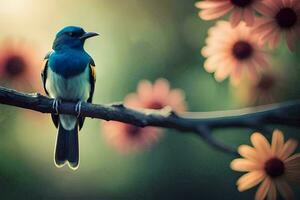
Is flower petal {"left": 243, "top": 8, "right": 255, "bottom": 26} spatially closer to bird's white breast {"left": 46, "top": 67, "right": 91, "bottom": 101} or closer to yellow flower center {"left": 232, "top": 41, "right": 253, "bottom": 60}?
yellow flower center {"left": 232, "top": 41, "right": 253, "bottom": 60}

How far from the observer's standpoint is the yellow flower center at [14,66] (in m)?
1.06

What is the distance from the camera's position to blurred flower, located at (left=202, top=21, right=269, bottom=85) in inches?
41.3

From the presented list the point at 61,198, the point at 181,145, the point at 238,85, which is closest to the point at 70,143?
the point at 61,198

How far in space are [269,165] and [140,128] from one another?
0.27 meters

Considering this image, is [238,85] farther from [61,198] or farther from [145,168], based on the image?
[61,198]

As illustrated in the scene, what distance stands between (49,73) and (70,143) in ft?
0.50

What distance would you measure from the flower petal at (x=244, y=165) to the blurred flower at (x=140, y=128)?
0.16 meters

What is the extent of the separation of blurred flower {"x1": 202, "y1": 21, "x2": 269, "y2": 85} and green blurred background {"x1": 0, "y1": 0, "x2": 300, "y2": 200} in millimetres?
39

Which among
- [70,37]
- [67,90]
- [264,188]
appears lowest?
[264,188]

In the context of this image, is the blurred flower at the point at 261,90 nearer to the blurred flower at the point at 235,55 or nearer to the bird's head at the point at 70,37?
the blurred flower at the point at 235,55

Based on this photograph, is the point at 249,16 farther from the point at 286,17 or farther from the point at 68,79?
the point at 68,79

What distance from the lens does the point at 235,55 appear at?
106 centimetres

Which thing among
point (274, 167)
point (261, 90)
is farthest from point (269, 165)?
point (261, 90)

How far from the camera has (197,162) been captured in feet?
Answer: 3.56
